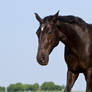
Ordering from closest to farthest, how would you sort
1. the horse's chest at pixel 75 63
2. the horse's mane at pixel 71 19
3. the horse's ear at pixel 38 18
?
the horse's ear at pixel 38 18
the horse's mane at pixel 71 19
the horse's chest at pixel 75 63

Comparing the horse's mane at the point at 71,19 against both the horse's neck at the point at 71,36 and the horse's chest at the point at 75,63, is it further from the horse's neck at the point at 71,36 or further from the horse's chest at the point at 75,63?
the horse's chest at the point at 75,63

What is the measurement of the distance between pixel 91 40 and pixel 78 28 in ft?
1.47

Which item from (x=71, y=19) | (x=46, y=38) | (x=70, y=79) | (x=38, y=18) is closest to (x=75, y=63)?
(x=70, y=79)

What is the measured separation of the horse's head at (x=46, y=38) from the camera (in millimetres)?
9172

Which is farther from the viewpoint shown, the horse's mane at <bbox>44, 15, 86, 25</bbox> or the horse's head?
the horse's mane at <bbox>44, 15, 86, 25</bbox>

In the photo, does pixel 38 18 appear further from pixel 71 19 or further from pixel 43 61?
pixel 43 61

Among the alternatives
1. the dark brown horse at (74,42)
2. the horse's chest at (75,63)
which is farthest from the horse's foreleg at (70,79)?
the horse's chest at (75,63)

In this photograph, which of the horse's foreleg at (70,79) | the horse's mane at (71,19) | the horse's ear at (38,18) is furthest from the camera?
the horse's foreleg at (70,79)

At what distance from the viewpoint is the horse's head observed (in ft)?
30.1

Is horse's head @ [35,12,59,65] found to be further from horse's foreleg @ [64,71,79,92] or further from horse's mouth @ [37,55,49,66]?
horse's foreleg @ [64,71,79,92]

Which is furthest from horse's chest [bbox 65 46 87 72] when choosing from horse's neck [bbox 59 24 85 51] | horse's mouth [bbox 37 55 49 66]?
horse's mouth [bbox 37 55 49 66]

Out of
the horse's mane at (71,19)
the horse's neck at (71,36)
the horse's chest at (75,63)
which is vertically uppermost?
the horse's mane at (71,19)

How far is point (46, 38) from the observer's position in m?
9.27

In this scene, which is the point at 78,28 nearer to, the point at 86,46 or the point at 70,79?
the point at 86,46
